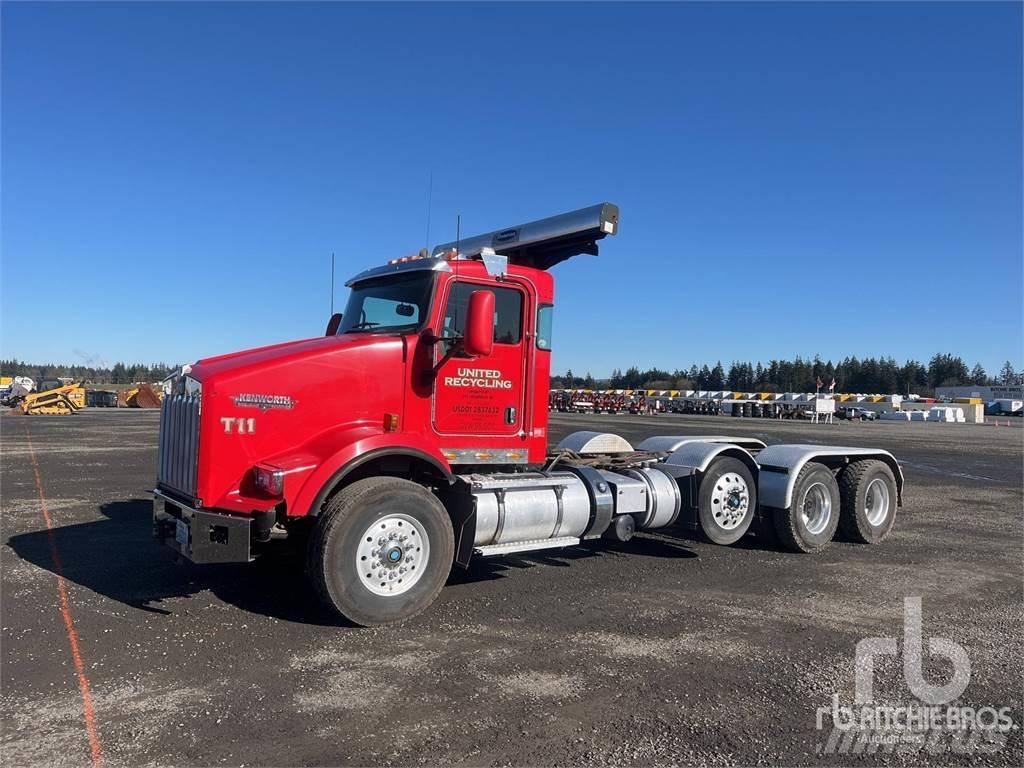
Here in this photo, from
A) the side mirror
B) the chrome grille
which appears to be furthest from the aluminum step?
the chrome grille

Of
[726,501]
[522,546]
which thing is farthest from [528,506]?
[726,501]

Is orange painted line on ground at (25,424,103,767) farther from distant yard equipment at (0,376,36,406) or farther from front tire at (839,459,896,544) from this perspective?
distant yard equipment at (0,376,36,406)

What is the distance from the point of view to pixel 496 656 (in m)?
4.99

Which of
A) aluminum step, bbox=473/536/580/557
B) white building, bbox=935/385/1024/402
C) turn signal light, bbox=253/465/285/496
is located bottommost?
aluminum step, bbox=473/536/580/557

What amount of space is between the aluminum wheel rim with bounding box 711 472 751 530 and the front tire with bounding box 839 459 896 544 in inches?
67.2

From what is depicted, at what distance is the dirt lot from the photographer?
12.4ft

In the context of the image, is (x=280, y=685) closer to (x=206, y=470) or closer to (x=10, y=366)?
(x=206, y=470)

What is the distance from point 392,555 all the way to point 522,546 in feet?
4.33

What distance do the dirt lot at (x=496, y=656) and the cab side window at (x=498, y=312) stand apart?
2363 mm

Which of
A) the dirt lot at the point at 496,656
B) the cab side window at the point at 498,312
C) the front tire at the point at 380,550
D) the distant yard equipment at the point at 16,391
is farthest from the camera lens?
the distant yard equipment at the point at 16,391

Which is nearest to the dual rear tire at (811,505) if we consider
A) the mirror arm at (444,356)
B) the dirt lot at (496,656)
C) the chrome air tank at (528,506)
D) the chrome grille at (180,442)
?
the dirt lot at (496,656)

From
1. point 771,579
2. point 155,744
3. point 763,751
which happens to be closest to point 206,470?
point 155,744

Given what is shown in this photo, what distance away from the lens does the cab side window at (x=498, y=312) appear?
255 inches

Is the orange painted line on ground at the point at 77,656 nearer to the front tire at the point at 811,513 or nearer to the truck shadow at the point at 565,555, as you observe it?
the truck shadow at the point at 565,555
